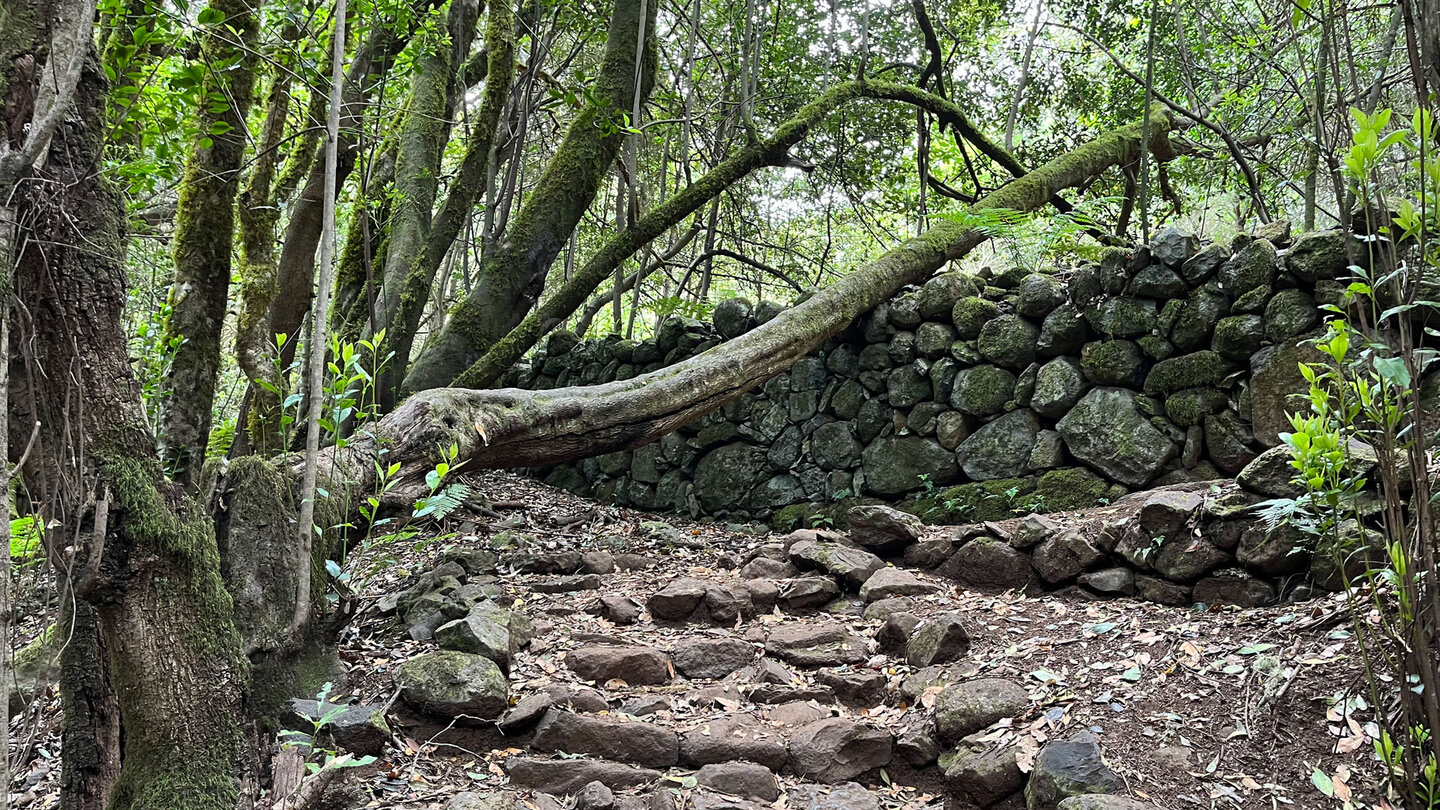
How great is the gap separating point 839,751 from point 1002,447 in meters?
2.92

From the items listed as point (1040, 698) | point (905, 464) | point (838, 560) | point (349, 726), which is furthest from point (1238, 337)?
point (349, 726)

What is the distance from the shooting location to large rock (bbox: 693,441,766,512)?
621 cm

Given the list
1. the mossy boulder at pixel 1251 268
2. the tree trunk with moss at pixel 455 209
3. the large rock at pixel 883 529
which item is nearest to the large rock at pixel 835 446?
the large rock at pixel 883 529

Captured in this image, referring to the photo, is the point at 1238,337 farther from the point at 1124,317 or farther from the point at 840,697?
the point at 840,697

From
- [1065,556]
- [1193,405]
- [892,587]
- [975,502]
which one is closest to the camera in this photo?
[1065,556]

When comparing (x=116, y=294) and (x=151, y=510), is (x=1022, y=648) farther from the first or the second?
(x=116, y=294)

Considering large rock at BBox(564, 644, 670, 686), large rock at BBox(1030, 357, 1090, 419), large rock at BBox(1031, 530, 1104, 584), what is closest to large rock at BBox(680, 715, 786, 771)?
large rock at BBox(564, 644, 670, 686)

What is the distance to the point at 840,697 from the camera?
10.7 ft

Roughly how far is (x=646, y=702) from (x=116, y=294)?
2.13 m

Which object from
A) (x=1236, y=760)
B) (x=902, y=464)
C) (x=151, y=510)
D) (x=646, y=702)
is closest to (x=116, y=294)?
(x=151, y=510)

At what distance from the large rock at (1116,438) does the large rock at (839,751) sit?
2.63 m

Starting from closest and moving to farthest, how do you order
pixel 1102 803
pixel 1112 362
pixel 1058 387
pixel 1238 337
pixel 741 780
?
pixel 1102 803 → pixel 741 780 → pixel 1238 337 → pixel 1112 362 → pixel 1058 387

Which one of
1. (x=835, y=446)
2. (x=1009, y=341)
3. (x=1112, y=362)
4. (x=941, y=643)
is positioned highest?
(x=1009, y=341)

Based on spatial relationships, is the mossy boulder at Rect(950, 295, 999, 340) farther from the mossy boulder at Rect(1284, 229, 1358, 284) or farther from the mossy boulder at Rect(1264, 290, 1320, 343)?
the mossy boulder at Rect(1284, 229, 1358, 284)
